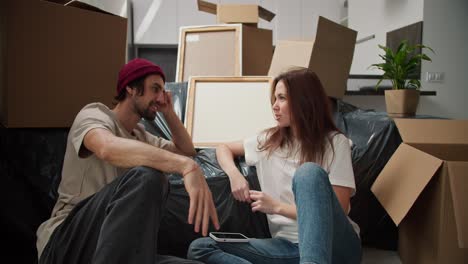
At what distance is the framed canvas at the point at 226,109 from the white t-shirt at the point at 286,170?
44cm

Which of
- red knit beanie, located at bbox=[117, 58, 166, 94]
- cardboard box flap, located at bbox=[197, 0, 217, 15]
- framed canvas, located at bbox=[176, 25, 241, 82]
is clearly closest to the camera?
red knit beanie, located at bbox=[117, 58, 166, 94]

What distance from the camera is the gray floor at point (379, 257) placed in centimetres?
171

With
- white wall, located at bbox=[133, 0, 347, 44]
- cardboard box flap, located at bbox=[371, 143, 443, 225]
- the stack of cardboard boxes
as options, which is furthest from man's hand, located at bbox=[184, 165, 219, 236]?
white wall, located at bbox=[133, 0, 347, 44]

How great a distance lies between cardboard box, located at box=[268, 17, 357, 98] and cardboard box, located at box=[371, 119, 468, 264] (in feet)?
1.82

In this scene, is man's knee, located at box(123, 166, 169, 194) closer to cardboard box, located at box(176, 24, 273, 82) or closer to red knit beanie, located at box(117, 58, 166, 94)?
red knit beanie, located at box(117, 58, 166, 94)

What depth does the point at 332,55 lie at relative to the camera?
2.15 m

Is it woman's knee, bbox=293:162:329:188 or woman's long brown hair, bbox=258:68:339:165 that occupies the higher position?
woman's long brown hair, bbox=258:68:339:165

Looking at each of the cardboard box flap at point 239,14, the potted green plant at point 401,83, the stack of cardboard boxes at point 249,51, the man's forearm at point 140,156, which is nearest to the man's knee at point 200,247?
the man's forearm at point 140,156

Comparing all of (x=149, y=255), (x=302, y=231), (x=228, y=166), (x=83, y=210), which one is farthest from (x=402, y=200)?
(x=83, y=210)

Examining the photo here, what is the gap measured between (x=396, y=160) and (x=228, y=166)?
616 millimetres

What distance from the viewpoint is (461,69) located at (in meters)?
3.21

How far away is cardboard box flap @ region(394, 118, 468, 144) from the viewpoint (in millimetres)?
1520

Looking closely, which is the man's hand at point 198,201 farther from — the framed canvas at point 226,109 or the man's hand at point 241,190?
the framed canvas at point 226,109

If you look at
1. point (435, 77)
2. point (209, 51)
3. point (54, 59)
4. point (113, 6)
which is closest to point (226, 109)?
point (209, 51)
